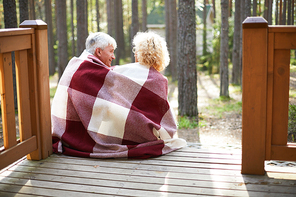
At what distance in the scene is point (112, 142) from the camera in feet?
10.9

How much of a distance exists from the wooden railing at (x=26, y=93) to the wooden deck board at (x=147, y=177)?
8.8 inches

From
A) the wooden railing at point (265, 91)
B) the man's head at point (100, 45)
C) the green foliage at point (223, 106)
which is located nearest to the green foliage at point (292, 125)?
the green foliage at point (223, 106)

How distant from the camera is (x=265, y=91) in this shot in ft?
8.43

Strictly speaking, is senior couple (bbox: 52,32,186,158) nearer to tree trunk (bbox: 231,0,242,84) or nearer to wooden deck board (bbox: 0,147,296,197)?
wooden deck board (bbox: 0,147,296,197)

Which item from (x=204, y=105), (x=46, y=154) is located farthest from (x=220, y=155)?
(x=204, y=105)

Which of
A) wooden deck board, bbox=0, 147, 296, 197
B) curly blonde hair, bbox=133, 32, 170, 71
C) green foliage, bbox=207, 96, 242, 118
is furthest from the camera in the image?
green foliage, bbox=207, 96, 242, 118

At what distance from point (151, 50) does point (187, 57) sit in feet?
13.0

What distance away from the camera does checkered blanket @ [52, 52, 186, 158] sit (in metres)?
3.27

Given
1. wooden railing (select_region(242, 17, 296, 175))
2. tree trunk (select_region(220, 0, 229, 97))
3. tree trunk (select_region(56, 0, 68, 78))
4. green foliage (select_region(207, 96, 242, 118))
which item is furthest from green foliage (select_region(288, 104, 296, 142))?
tree trunk (select_region(56, 0, 68, 78))

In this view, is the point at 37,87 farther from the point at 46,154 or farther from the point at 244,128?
the point at 244,128

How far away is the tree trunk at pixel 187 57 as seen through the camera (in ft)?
23.0

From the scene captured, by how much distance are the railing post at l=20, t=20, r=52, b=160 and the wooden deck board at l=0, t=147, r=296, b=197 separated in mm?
196

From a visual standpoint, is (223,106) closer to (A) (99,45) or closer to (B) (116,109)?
(A) (99,45)

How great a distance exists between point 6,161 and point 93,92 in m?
1.10
